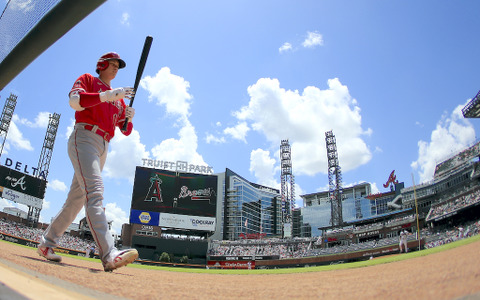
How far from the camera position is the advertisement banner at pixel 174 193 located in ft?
143

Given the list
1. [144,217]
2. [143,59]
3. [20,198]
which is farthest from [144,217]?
[143,59]

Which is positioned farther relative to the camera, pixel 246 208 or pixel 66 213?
pixel 246 208

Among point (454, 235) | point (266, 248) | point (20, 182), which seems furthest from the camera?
point (266, 248)

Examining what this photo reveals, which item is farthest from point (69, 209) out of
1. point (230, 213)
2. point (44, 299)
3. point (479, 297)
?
point (230, 213)

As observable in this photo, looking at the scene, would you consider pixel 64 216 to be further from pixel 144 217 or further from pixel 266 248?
pixel 266 248

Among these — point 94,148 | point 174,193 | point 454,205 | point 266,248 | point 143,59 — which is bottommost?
point 266,248

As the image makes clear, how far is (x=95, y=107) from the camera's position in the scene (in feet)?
12.2

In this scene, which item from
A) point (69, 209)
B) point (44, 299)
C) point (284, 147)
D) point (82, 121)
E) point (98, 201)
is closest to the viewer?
point (44, 299)

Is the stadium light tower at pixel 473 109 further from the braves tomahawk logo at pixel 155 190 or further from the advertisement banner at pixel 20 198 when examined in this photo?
the advertisement banner at pixel 20 198

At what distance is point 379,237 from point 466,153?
47.8 ft

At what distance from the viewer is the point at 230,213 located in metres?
72.2

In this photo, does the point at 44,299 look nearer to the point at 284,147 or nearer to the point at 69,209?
the point at 69,209

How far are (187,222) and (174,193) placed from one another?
4594 mm

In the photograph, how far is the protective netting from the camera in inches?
127
